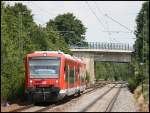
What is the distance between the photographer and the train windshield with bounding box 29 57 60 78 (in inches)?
1432

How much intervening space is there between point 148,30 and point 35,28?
2813 centimetres

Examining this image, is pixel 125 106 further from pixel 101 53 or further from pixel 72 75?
pixel 101 53

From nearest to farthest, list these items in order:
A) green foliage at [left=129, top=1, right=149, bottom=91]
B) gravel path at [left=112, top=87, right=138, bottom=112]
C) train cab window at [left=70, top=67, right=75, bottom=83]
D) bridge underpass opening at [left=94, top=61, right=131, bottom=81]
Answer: green foliage at [left=129, top=1, right=149, bottom=91], gravel path at [left=112, top=87, right=138, bottom=112], train cab window at [left=70, top=67, right=75, bottom=83], bridge underpass opening at [left=94, top=61, right=131, bottom=81]

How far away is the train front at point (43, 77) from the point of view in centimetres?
3597

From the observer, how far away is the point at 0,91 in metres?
33.9

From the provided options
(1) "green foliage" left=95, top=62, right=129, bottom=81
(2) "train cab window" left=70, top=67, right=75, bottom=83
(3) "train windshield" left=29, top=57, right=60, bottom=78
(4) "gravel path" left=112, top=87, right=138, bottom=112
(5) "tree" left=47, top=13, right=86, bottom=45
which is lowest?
(1) "green foliage" left=95, top=62, right=129, bottom=81

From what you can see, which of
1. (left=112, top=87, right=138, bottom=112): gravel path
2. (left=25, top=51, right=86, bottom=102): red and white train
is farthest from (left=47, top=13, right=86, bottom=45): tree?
(left=25, top=51, right=86, bottom=102): red and white train

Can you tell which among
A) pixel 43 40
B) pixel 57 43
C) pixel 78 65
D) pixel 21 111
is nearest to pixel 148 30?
pixel 21 111

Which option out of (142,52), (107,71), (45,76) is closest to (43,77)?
(45,76)

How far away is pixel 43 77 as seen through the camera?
119 ft

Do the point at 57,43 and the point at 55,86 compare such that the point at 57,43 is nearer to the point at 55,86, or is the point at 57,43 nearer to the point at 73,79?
the point at 73,79

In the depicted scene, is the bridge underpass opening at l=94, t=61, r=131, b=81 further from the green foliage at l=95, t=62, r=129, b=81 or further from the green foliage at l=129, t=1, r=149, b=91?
the green foliage at l=129, t=1, r=149, b=91

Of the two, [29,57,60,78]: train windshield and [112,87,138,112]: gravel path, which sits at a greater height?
[29,57,60,78]: train windshield

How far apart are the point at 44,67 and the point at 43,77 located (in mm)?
607
